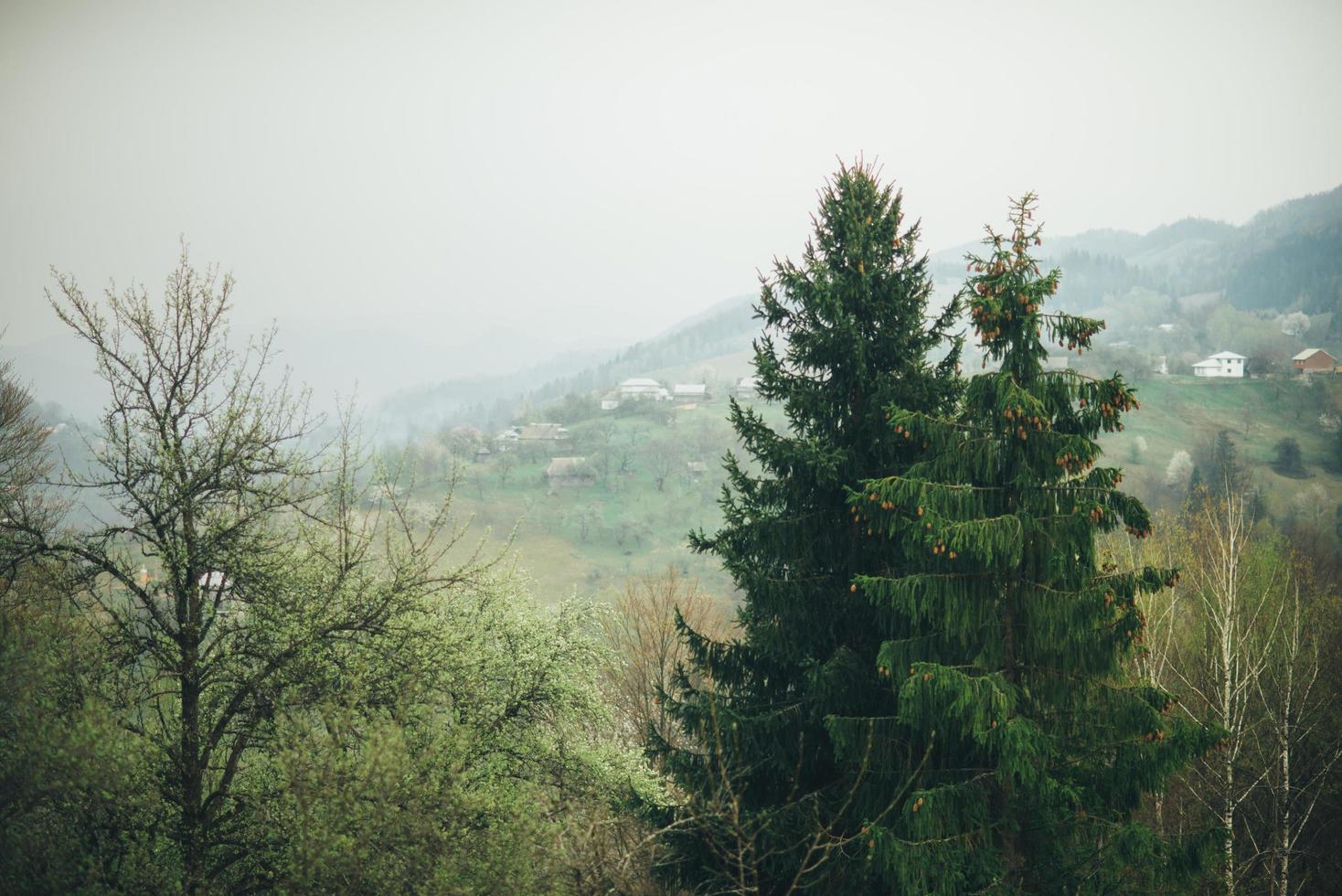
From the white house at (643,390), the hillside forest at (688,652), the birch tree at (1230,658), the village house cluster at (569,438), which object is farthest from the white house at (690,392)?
the hillside forest at (688,652)

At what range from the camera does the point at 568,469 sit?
107 metres

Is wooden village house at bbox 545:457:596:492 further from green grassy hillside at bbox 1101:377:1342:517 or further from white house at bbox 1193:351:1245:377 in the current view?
white house at bbox 1193:351:1245:377

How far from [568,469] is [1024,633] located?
3965 inches

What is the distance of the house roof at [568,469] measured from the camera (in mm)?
106188

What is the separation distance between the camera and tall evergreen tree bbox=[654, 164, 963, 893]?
866 cm

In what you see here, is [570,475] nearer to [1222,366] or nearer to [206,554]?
[206,554]

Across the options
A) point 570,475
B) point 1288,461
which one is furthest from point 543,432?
point 1288,461

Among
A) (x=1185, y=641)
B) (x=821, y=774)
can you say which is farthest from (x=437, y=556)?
(x=1185, y=641)

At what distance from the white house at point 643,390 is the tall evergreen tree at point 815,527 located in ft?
458

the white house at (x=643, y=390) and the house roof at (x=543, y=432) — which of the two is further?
the white house at (x=643, y=390)

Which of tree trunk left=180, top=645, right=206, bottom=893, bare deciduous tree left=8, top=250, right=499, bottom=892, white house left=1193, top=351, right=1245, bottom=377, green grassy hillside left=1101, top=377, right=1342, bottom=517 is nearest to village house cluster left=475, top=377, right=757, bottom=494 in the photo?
green grassy hillside left=1101, top=377, right=1342, bottom=517

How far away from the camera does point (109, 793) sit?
6.64 m

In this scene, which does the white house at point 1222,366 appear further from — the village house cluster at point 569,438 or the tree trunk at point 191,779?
the tree trunk at point 191,779

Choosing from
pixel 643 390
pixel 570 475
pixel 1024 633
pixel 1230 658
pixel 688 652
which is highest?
pixel 643 390
